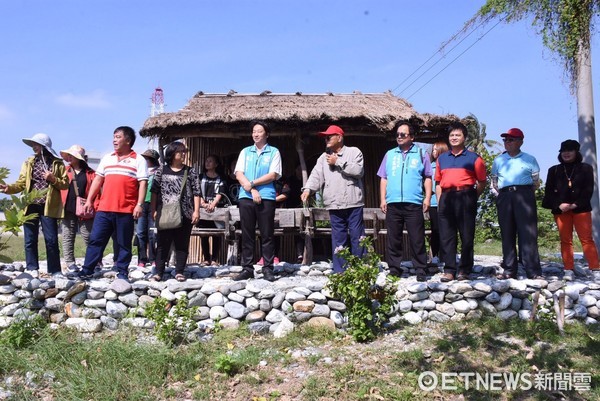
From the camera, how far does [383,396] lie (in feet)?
11.9

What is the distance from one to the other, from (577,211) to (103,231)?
5291 millimetres

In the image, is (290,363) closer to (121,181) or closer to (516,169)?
(121,181)

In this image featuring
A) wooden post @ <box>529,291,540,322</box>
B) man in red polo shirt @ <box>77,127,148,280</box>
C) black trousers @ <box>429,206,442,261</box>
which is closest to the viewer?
wooden post @ <box>529,291,540,322</box>

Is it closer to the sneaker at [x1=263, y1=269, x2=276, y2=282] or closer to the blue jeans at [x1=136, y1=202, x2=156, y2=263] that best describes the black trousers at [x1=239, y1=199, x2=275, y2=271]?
the sneaker at [x1=263, y1=269, x2=276, y2=282]

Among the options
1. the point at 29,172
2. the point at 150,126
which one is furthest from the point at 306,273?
the point at 150,126

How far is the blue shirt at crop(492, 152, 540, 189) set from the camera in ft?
18.1

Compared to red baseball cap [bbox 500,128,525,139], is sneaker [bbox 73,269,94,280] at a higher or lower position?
lower

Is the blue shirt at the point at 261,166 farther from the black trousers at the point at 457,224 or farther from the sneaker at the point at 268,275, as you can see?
the black trousers at the point at 457,224

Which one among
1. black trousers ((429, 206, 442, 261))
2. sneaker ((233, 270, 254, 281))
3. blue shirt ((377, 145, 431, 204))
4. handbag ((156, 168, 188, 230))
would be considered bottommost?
sneaker ((233, 270, 254, 281))

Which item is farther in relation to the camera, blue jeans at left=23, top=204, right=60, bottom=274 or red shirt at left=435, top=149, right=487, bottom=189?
blue jeans at left=23, top=204, right=60, bottom=274

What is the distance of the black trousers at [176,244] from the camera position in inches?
220

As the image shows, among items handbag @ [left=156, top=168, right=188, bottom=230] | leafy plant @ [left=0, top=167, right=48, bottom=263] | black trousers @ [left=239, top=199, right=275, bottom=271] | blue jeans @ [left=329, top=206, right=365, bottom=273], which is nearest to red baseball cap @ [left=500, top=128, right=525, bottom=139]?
blue jeans @ [left=329, top=206, right=365, bottom=273]

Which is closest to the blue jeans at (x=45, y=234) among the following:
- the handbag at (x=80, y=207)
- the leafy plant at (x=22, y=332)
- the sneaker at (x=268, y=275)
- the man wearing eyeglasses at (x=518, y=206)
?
the handbag at (x=80, y=207)

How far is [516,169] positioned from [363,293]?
7.73 feet
